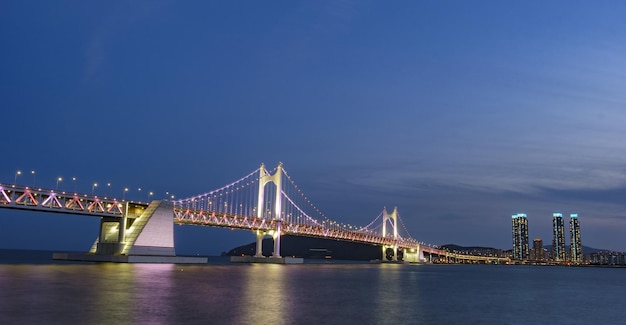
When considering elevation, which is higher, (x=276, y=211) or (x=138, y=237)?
(x=276, y=211)

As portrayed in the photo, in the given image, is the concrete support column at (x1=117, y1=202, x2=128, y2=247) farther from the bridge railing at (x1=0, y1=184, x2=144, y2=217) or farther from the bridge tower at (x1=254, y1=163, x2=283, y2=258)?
the bridge tower at (x1=254, y1=163, x2=283, y2=258)

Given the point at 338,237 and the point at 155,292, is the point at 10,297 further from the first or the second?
the point at 338,237

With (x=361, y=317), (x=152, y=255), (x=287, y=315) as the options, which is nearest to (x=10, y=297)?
(x=287, y=315)

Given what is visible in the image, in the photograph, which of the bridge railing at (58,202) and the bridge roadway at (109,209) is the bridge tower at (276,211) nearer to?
the bridge roadway at (109,209)

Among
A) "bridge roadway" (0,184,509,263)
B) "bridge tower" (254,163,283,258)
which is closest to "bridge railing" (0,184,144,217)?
"bridge roadway" (0,184,509,263)

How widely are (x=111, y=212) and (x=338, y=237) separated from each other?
2174 inches

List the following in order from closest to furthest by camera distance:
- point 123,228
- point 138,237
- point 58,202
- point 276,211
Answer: point 58,202 → point 138,237 → point 123,228 → point 276,211

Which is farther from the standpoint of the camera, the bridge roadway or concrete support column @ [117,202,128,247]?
concrete support column @ [117,202,128,247]

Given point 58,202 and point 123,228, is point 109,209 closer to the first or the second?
point 123,228

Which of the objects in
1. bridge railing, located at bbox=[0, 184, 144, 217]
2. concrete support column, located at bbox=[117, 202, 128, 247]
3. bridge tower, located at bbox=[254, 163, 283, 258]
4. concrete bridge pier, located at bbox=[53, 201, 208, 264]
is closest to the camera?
bridge railing, located at bbox=[0, 184, 144, 217]

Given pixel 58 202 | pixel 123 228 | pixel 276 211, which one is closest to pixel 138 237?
pixel 123 228

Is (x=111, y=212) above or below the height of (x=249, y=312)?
above

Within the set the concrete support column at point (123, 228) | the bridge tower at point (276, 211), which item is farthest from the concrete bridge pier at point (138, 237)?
the bridge tower at point (276, 211)

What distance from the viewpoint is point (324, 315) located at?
19688mm
